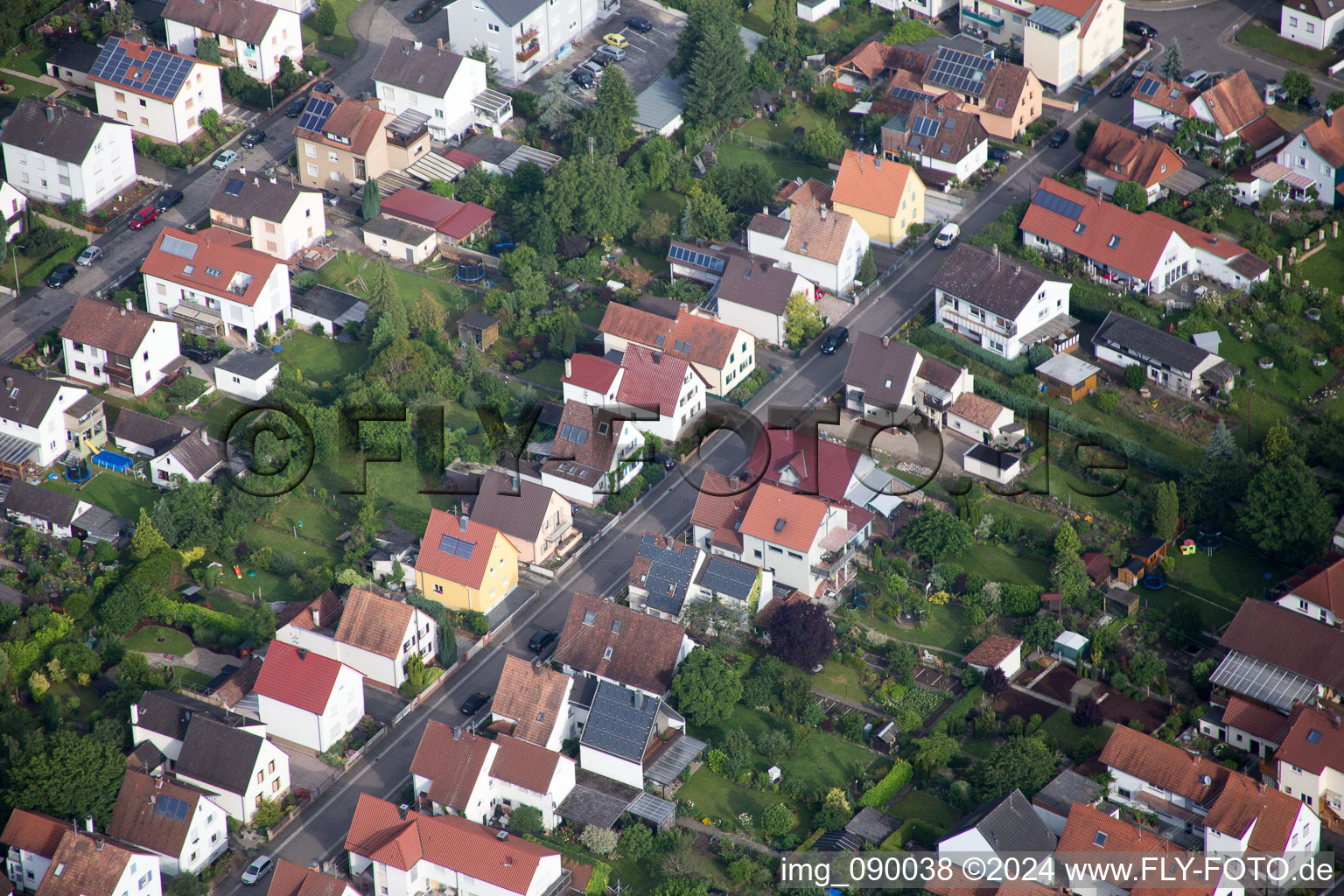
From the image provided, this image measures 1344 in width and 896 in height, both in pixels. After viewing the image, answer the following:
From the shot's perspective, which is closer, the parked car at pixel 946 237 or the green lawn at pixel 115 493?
the green lawn at pixel 115 493

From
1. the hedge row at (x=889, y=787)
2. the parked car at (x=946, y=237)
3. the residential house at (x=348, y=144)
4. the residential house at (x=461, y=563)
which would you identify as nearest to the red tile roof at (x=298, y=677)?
the residential house at (x=461, y=563)

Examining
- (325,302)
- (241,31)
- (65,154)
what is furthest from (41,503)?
(241,31)

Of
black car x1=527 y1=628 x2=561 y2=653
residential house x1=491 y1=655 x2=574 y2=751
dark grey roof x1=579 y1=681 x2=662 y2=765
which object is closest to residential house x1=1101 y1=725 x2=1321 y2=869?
dark grey roof x1=579 y1=681 x2=662 y2=765

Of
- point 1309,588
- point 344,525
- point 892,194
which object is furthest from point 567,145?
point 1309,588

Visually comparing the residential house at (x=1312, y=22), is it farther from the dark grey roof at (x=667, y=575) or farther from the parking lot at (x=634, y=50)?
the dark grey roof at (x=667, y=575)

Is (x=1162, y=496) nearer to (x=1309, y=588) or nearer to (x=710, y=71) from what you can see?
(x=1309, y=588)

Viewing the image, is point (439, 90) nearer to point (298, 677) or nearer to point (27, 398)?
point (27, 398)

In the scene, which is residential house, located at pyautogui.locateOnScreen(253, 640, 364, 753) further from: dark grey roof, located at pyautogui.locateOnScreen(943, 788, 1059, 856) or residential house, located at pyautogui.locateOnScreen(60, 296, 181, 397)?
dark grey roof, located at pyautogui.locateOnScreen(943, 788, 1059, 856)
